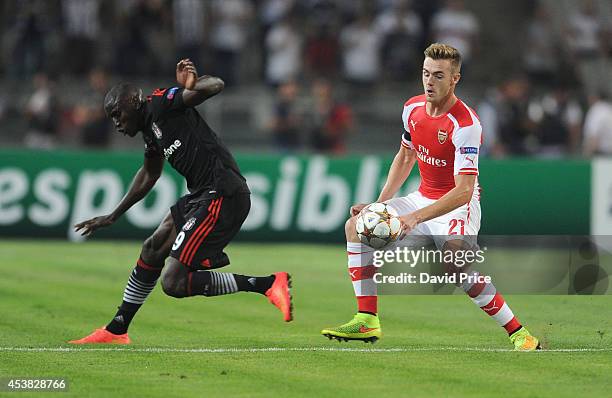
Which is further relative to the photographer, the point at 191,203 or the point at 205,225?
the point at 191,203

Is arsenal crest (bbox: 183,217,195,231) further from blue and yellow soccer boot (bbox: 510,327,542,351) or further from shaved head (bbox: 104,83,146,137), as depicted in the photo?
blue and yellow soccer boot (bbox: 510,327,542,351)

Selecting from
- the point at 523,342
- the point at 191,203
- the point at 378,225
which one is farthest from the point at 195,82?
the point at 523,342

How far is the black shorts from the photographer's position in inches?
380

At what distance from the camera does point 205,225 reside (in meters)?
9.69

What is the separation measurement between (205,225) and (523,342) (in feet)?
8.44

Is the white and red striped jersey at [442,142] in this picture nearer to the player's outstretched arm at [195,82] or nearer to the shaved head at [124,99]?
the player's outstretched arm at [195,82]

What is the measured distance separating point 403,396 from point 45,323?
15.2ft

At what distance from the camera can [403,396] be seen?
7840 millimetres

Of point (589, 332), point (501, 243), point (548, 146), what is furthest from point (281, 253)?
point (589, 332)

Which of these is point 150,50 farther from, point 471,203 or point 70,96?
point 471,203

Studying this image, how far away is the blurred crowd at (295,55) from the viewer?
23312mm

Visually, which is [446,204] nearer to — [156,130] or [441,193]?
[441,193]

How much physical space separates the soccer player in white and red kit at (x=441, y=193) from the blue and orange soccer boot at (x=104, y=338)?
1.63m

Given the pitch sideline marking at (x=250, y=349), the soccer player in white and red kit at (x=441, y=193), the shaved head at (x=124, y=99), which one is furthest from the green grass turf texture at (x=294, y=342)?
the shaved head at (x=124, y=99)
